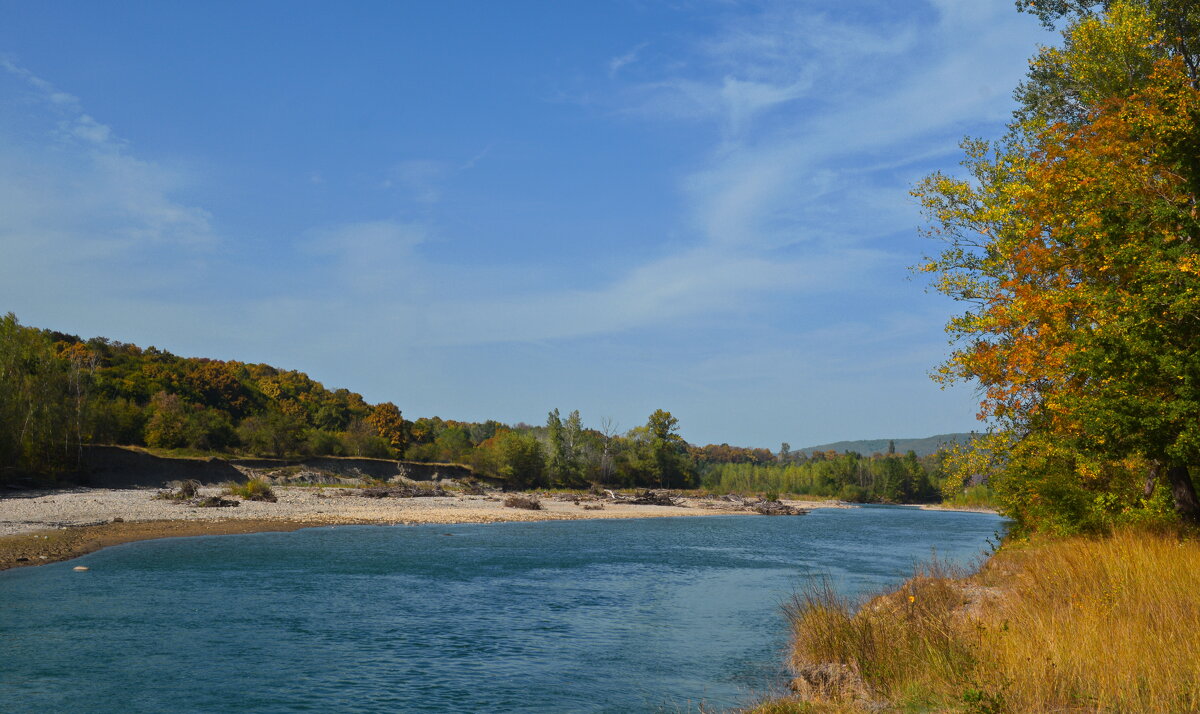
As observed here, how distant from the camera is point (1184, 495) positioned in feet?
63.7

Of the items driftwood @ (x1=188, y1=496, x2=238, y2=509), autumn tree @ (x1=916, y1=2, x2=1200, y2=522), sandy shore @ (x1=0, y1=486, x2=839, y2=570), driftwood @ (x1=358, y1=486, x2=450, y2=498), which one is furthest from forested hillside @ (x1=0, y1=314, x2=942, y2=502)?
autumn tree @ (x1=916, y1=2, x2=1200, y2=522)

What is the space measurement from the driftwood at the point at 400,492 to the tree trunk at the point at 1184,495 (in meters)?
75.8

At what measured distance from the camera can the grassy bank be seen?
8273mm

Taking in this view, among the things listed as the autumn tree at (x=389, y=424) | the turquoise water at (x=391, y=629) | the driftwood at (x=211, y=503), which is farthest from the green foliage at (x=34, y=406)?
the autumn tree at (x=389, y=424)

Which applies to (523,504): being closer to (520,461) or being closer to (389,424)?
(520,461)

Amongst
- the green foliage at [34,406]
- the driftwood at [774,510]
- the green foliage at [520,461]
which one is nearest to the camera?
the green foliage at [34,406]

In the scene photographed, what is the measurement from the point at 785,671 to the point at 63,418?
76120 mm

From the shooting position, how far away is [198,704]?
44.5 ft

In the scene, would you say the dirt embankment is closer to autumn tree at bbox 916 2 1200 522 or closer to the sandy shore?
the sandy shore

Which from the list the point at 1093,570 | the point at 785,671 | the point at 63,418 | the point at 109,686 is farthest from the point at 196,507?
the point at 1093,570

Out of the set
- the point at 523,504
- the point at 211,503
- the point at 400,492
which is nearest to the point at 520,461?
the point at 400,492

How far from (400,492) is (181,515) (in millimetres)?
35536

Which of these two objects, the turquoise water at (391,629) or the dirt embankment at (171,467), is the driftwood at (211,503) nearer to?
the turquoise water at (391,629)

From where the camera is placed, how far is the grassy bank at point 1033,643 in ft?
27.1
